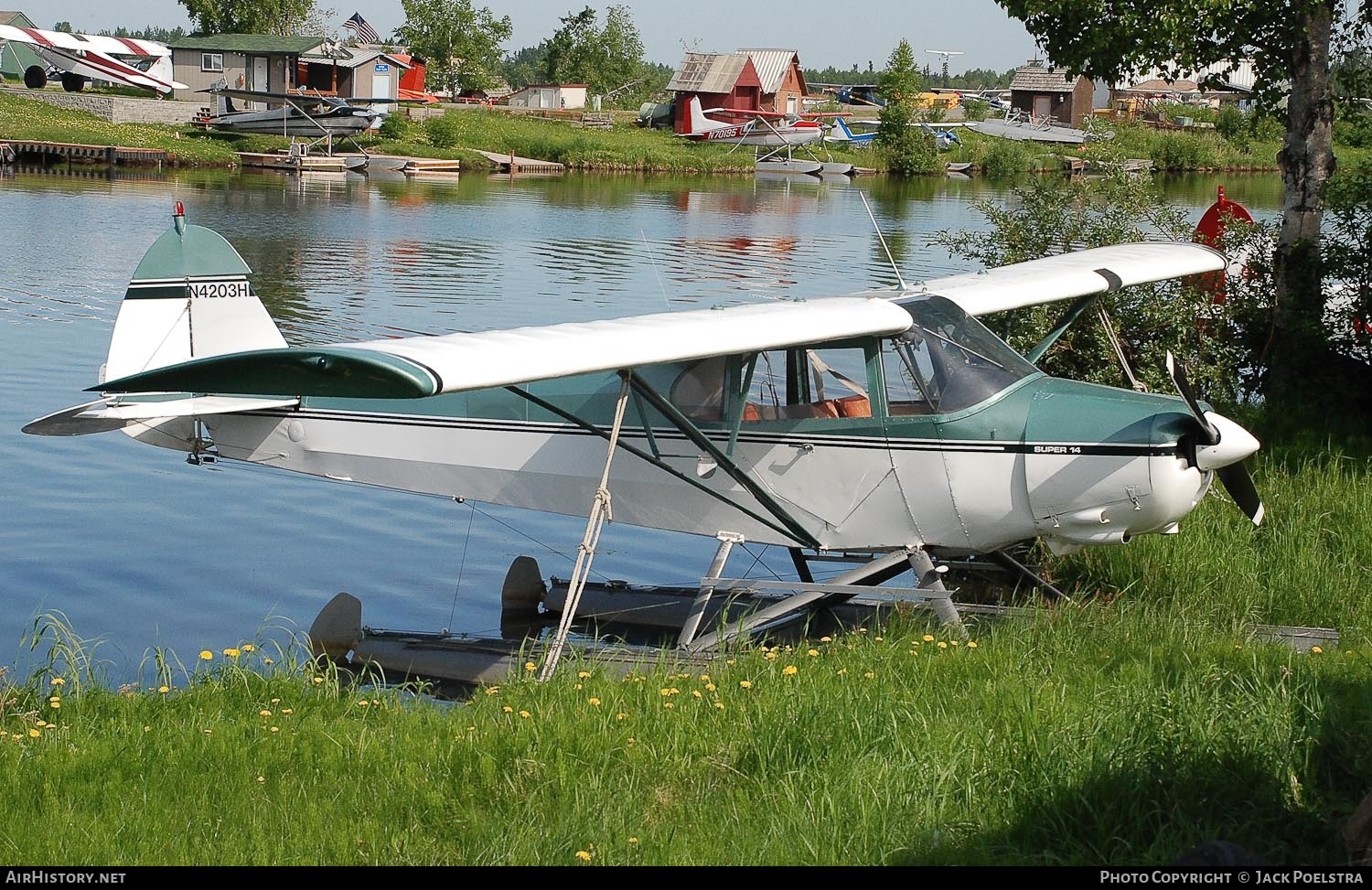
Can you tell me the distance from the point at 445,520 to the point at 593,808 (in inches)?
301

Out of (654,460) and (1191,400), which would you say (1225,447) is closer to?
(1191,400)

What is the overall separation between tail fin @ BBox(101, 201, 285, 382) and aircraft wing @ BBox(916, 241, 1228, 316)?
4.64m

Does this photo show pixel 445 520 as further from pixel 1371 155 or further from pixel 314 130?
pixel 314 130

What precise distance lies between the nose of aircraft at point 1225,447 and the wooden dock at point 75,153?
46917 millimetres

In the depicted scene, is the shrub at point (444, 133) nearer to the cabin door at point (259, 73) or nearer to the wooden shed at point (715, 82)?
the cabin door at point (259, 73)

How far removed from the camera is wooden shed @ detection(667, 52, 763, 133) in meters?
78.0

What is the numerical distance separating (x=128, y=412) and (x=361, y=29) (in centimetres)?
7296

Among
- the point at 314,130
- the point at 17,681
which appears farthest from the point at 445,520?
the point at 314,130

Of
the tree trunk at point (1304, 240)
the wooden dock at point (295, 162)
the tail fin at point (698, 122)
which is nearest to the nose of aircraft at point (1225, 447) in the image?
the tree trunk at point (1304, 240)

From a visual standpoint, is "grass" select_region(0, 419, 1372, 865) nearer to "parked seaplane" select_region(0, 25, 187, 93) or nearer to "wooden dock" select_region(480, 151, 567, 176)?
"wooden dock" select_region(480, 151, 567, 176)

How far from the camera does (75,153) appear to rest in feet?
157

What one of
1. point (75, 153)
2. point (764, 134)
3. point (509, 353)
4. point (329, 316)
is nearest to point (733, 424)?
point (509, 353)

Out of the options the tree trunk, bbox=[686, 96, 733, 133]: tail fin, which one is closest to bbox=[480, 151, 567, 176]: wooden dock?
bbox=[686, 96, 733, 133]: tail fin

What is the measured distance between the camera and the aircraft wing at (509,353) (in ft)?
19.5
